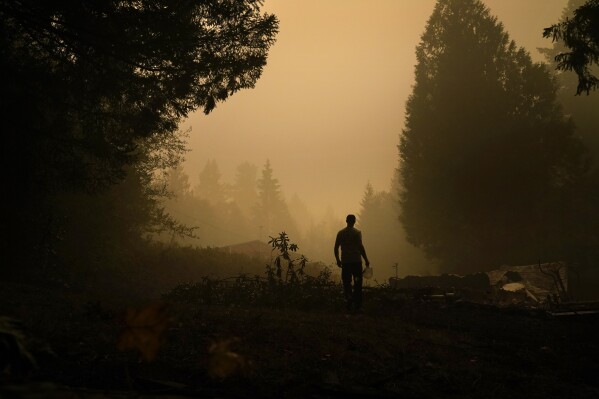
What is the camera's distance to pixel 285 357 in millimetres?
3988

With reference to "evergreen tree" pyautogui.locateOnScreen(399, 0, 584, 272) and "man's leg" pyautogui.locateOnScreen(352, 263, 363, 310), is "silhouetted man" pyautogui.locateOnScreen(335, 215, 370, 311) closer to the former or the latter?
"man's leg" pyautogui.locateOnScreen(352, 263, 363, 310)

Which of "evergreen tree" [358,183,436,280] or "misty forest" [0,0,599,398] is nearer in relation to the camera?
"misty forest" [0,0,599,398]

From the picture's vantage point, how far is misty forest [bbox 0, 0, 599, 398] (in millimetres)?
3487

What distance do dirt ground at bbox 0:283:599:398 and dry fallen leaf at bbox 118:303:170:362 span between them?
29mm

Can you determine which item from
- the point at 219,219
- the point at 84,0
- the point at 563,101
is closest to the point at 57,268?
the point at 84,0

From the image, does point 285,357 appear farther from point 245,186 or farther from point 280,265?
point 245,186

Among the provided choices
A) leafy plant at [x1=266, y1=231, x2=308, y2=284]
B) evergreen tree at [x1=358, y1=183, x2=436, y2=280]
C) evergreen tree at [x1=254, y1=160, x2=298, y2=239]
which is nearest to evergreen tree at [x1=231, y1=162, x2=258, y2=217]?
evergreen tree at [x1=254, y1=160, x2=298, y2=239]

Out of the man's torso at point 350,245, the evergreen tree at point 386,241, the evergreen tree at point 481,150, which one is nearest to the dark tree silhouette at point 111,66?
the man's torso at point 350,245

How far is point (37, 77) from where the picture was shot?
826 centimetres

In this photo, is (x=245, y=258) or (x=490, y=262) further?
(x=245, y=258)

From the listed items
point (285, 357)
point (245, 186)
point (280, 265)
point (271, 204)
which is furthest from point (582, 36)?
point (245, 186)

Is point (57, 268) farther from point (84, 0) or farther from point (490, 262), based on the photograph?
point (490, 262)

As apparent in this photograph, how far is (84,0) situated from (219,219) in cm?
6848

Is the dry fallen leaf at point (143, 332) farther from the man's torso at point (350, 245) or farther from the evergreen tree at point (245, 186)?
the evergreen tree at point (245, 186)
